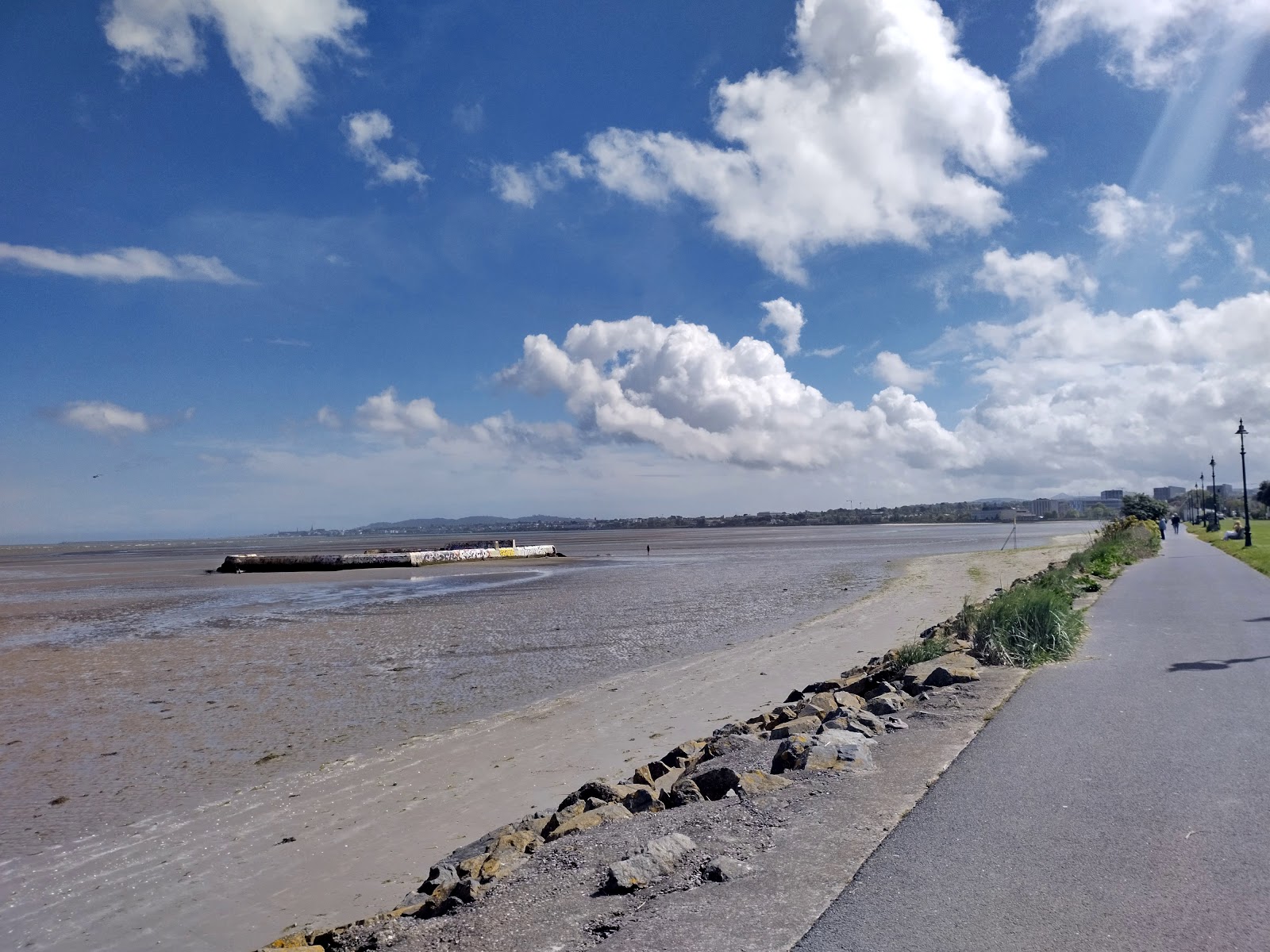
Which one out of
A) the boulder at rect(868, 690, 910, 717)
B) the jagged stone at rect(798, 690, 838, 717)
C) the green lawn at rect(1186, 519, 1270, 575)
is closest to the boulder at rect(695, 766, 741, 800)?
the jagged stone at rect(798, 690, 838, 717)

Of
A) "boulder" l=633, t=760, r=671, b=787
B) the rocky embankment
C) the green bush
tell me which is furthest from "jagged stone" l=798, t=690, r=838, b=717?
the green bush

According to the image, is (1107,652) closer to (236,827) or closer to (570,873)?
(570,873)

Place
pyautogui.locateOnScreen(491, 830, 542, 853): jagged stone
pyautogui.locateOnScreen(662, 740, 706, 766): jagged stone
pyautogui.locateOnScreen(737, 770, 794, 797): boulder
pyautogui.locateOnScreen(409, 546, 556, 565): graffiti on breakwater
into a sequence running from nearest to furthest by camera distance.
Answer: pyautogui.locateOnScreen(491, 830, 542, 853): jagged stone, pyautogui.locateOnScreen(737, 770, 794, 797): boulder, pyautogui.locateOnScreen(662, 740, 706, 766): jagged stone, pyautogui.locateOnScreen(409, 546, 556, 565): graffiti on breakwater

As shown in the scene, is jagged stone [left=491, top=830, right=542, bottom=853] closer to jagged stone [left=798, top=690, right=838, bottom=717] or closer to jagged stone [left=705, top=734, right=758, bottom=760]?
jagged stone [left=705, top=734, right=758, bottom=760]

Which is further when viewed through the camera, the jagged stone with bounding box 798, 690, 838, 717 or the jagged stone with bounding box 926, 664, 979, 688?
the jagged stone with bounding box 926, 664, 979, 688

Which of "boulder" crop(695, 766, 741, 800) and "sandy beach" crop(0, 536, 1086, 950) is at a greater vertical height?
"boulder" crop(695, 766, 741, 800)

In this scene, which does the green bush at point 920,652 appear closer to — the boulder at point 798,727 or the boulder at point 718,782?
the boulder at point 798,727

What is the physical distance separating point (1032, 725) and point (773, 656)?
7.88 meters

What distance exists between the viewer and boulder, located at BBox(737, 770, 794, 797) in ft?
20.0

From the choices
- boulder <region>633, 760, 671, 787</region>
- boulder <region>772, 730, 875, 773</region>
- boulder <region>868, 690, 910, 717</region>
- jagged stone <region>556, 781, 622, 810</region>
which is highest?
boulder <region>772, 730, 875, 773</region>

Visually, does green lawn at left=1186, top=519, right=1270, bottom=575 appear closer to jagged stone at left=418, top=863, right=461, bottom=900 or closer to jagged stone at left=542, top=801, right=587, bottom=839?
jagged stone at left=542, top=801, right=587, bottom=839

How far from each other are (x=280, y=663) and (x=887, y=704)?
39.7 feet

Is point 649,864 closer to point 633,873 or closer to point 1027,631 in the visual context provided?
point 633,873

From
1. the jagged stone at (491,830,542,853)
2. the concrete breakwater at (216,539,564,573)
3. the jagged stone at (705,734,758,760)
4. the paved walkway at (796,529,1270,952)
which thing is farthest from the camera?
the concrete breakwater at (216,539,564,573)
